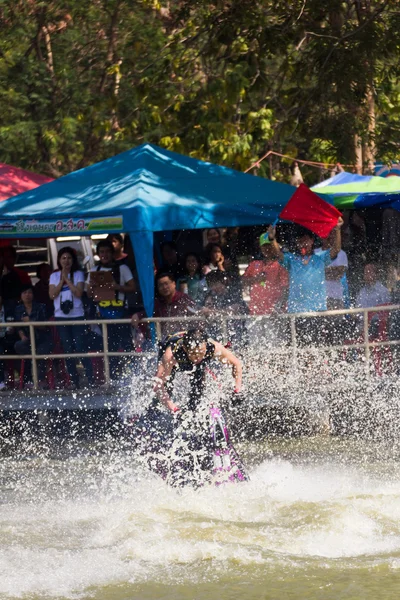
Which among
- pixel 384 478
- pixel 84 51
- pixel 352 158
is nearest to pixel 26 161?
pixel 84 51

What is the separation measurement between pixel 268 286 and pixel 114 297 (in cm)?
170

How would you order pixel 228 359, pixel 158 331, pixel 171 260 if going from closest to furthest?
pixel 228 359
pixel 158 331
pixel 171 260

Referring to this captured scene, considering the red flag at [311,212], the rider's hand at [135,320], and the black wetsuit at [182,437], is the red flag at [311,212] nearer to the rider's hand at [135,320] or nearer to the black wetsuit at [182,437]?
the rider's hand at [135,320]

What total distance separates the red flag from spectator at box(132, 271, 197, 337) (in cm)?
138

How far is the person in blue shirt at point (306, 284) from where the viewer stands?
11.6 m

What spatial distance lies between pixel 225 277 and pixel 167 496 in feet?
11.1

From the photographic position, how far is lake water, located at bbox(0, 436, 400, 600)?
749 centimetres

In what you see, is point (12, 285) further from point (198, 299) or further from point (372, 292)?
point (372, 292)

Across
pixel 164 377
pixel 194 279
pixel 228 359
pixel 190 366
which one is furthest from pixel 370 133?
pixel 164 377

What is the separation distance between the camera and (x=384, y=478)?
10312 millimetres

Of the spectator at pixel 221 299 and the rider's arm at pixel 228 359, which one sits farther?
the spectator at pixel 221 299

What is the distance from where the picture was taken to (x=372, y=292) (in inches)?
471

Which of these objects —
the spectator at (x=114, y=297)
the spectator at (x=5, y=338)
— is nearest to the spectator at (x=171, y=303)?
the spectator at (x=114, y=297)

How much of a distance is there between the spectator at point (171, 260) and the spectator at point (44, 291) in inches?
54.2
